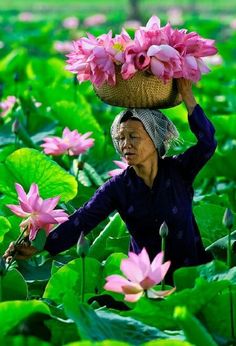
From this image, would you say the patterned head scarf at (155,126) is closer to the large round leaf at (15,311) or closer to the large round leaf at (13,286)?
the large round leaf at (13,286)

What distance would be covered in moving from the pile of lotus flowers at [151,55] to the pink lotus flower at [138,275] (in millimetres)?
567

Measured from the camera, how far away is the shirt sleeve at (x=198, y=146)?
286 cm

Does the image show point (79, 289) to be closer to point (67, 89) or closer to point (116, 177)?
point (116, 177)

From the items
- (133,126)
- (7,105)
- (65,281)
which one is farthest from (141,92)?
(7,105)

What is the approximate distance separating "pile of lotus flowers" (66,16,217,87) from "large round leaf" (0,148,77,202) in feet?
1.69

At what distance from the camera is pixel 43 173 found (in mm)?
3309

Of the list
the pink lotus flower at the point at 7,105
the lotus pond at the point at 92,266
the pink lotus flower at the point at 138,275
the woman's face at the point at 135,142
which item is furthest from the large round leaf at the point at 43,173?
the pink lotus flower at the point at 7,105

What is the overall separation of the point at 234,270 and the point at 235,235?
581 mm

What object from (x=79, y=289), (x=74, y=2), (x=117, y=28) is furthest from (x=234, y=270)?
(x=74, y=2)

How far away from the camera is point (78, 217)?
2.98 metres

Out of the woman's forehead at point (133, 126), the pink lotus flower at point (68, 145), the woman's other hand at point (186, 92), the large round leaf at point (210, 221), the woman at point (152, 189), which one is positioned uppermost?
the woman's other hand at point (186, 92)

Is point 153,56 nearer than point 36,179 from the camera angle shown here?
Yes

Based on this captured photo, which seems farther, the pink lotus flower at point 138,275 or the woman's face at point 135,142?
the woman's face at point 135,142

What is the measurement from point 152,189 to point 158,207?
2.0 inches
